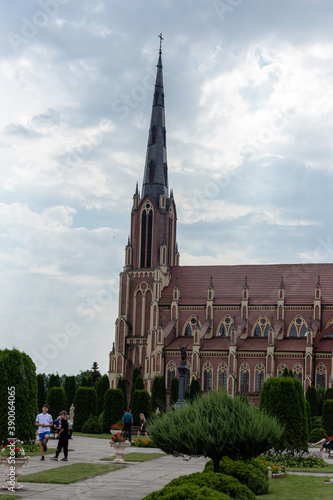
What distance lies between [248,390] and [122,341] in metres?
16.0

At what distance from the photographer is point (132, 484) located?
17.8 m

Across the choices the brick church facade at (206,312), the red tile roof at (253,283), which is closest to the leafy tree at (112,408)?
the brick church facade at (206,312)

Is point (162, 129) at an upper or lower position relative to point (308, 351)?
upper

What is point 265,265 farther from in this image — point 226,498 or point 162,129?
point 226,498

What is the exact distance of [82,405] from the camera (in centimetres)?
4606

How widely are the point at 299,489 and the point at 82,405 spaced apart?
3013 centimetres

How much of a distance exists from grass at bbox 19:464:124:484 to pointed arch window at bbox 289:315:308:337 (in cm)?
4934

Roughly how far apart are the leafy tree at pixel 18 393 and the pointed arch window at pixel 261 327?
49184 mm

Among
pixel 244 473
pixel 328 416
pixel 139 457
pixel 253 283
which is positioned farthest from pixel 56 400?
pixel 253 283

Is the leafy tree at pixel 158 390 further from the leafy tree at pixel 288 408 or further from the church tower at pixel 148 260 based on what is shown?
the leafy tree at pixel 288 408

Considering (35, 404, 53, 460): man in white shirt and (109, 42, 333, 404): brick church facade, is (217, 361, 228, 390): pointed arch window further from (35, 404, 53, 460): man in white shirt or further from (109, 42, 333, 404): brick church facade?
(35, 404, 53, 460): man in white shirt

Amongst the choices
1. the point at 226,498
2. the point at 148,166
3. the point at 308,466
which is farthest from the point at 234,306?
the point at 226,498

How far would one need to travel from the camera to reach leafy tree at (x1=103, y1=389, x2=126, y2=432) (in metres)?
45.5

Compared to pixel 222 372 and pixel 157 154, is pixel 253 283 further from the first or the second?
pixel 157 154
